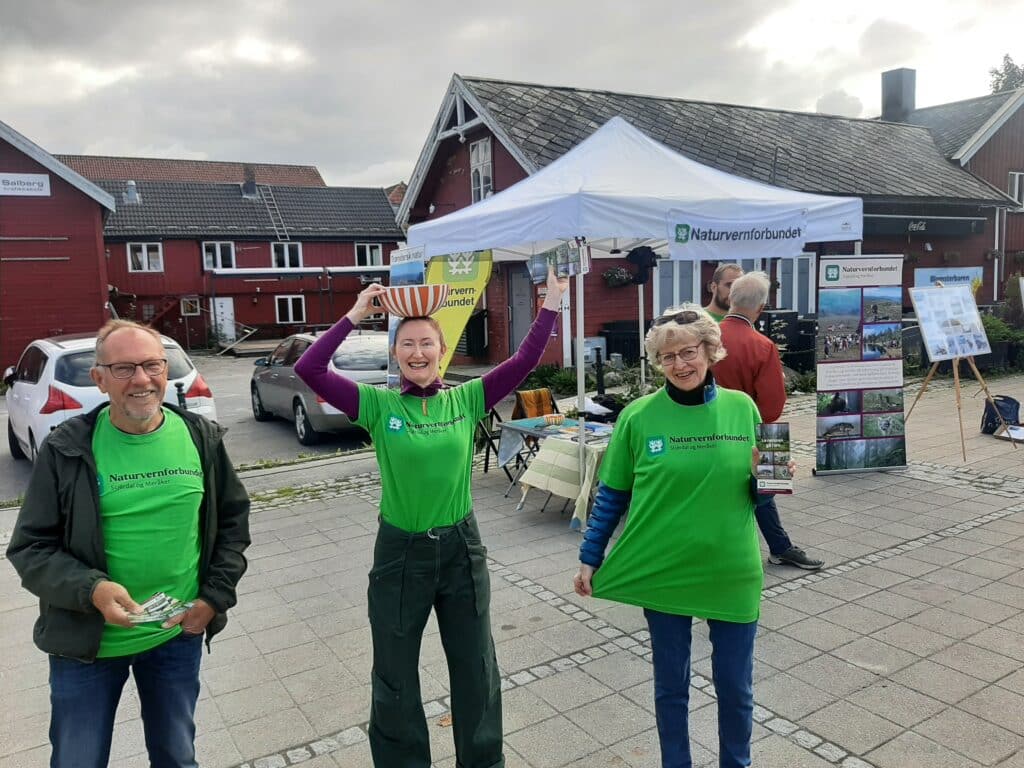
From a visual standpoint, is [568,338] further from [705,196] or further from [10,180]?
[10,180]

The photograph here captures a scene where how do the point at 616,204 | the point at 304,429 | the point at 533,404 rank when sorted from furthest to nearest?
the point at 304,429 < the point at 533,404 < the point at 616,204

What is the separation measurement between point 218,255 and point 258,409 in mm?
23590

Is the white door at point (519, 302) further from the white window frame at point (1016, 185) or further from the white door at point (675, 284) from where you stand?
the white window frame at point (1016, 185)

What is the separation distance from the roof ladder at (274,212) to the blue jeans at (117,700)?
33972 millimetres

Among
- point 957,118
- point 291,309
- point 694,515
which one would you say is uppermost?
point 957,118

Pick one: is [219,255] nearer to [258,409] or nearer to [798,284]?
[258,409]

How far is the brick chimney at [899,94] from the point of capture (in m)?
25.4

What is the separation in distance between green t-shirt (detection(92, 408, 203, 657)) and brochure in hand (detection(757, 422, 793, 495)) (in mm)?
1763

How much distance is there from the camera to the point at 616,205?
6.04 metres

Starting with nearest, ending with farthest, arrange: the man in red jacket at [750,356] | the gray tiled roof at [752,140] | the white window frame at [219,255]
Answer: the man in red jacket at [750,356] < the gray tiled roof at [752,140] < the white window frame at [219,255]

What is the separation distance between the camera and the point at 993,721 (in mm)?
3164

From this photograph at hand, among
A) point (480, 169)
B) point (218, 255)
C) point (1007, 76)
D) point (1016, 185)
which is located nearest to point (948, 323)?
point (480, 169)

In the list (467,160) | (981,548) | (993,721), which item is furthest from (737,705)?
(467,160)

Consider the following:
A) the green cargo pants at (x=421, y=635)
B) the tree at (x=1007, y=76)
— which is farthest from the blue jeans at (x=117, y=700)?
the tree at (x=1007, y=76)
